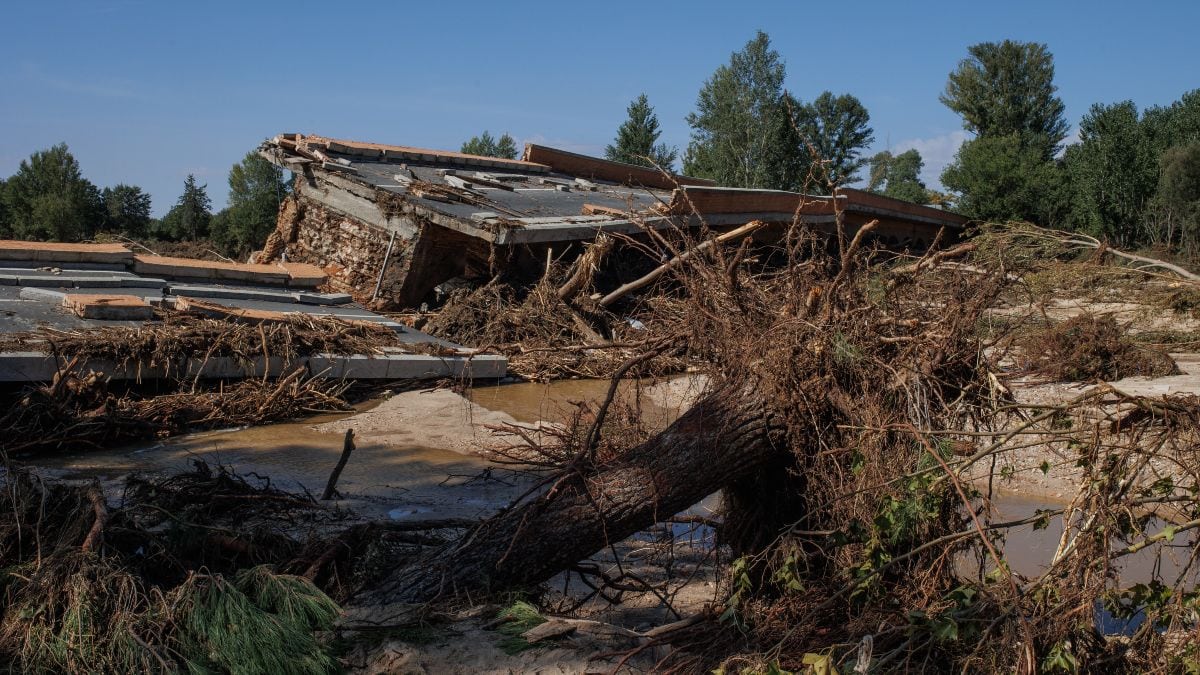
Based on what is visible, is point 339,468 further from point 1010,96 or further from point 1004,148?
point 1010,96

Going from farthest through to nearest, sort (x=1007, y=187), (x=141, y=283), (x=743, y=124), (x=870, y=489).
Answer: (x=743, y=124), (x=1007, y=187), (x=141, y=283), (x=870, y=489)

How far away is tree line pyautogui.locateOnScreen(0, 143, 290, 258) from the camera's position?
107 feet

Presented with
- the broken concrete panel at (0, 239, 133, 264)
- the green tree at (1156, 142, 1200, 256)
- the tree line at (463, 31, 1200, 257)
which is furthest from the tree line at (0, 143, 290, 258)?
the green tree at (1156, 142, 1200, 256)

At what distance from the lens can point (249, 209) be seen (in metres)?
36.4

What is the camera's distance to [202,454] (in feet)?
29.5

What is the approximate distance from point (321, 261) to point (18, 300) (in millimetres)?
5574

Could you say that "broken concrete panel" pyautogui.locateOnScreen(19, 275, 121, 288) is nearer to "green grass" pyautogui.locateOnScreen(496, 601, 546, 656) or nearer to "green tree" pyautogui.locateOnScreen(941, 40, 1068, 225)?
"green grass" pyautogui.locateOnScreen(496, 601, 546, 656)

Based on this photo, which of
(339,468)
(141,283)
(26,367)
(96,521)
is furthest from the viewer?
(141,283)

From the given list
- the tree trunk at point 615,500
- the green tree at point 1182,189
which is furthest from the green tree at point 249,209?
the tree trunk at point 615,500

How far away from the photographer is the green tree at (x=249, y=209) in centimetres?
3528

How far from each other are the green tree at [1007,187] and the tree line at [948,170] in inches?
1.9

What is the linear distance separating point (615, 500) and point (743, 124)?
41.3 meters

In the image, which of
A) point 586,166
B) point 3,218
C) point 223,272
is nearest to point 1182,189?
point 586,166

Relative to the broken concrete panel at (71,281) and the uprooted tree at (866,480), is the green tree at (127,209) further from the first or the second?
the uprooted tree at (866,480)
